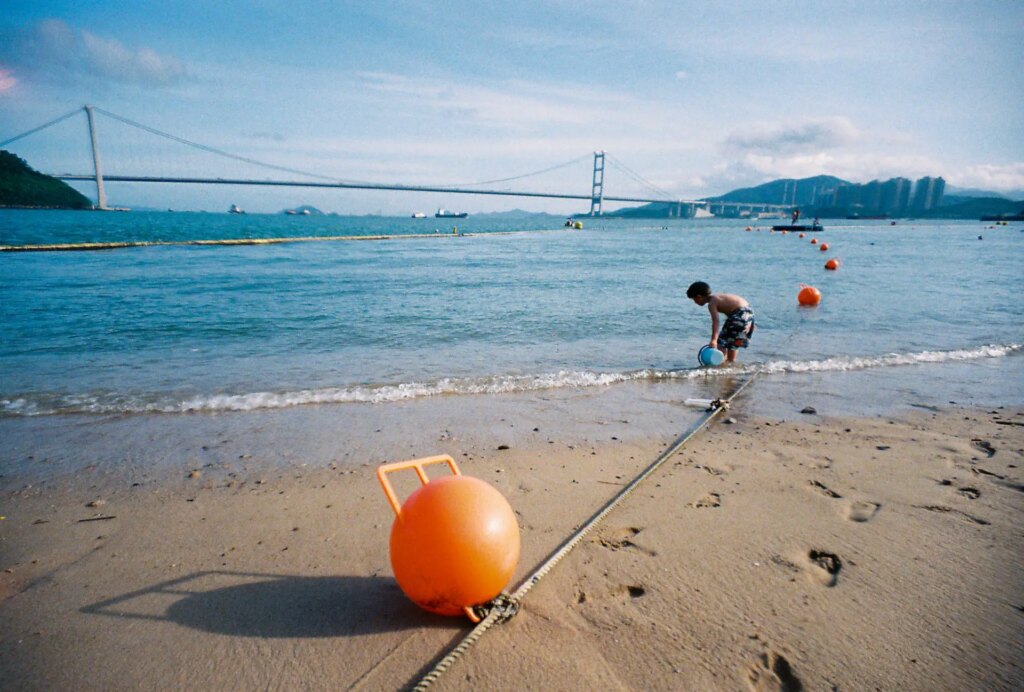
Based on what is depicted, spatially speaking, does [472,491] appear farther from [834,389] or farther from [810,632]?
[834,389]

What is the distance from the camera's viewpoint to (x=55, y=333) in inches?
392

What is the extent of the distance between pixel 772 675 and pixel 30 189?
12468cm

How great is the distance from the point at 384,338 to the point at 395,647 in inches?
309

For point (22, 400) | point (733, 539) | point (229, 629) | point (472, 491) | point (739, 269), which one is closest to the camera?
point (472, 491)

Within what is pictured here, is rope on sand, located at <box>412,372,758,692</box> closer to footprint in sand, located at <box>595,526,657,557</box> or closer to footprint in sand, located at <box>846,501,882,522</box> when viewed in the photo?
footprint in sand, located at <box>595,526,657,557</box>

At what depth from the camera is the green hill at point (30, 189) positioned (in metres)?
84.9

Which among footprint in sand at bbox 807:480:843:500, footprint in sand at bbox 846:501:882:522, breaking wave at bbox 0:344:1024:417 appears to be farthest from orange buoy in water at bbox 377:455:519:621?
breaking wave at bbox 0:344:1024:417

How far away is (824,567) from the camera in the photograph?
2.94 m

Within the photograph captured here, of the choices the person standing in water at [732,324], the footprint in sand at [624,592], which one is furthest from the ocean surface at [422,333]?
the footprint in sand at [624,592]

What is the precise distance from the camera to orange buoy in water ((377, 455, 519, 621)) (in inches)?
87.5

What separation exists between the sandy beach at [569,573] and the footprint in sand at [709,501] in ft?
0.10

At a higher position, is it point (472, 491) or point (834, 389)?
point (472, 491)

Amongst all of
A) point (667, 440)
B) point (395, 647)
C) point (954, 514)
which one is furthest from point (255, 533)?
point (954, 514)

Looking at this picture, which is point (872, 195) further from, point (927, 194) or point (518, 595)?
point (518, 595)
